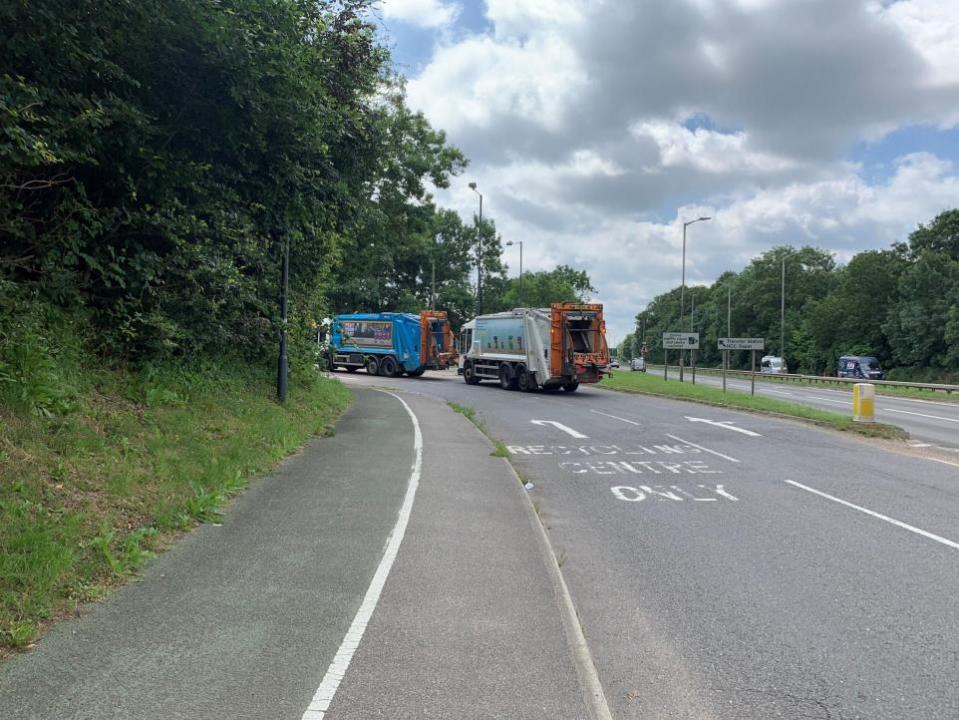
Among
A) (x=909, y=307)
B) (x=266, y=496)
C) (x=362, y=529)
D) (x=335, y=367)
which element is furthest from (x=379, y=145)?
(x=909, y=307)

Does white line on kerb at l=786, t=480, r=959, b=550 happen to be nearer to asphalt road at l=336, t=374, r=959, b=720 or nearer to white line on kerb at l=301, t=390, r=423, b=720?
asphalt road at l=336, t=374, r=959, b=720

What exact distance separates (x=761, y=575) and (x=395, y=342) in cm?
3126

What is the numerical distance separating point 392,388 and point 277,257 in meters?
15.0

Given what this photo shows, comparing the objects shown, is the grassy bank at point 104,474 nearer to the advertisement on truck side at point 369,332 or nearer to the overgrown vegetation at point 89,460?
the overgrown vegetation at point 89,460

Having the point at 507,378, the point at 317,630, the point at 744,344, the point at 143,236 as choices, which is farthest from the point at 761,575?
the point at 507,378

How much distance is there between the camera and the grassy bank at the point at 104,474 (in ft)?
15.4

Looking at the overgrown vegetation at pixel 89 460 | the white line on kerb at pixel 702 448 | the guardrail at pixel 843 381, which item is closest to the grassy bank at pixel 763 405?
the guardrail at pixel 843 381

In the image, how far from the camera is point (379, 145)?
12.2m

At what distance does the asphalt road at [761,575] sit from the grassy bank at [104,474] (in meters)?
3.59

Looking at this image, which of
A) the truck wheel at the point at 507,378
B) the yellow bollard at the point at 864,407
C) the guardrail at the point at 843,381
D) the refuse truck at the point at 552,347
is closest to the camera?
the yellow bollard at the point at 864,407

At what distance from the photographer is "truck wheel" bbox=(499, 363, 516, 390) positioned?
29281 mm

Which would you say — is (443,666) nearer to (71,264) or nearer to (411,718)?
(411,718)

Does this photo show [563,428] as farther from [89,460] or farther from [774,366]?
[774,366]

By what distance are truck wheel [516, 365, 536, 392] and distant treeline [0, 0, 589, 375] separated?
15.7m
